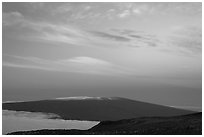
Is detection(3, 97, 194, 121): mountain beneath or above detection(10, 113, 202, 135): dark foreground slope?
above

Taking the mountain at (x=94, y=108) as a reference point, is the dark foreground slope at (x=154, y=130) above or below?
below

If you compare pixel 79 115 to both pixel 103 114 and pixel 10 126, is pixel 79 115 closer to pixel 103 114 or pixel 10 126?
pixel 103 114

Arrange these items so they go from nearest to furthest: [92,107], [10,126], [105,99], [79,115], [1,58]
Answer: [1,58], [10,126], [79,115], [92,107], [105,99]

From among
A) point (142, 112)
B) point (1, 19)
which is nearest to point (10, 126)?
point (1, 19)

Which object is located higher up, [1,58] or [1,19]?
[1,19]

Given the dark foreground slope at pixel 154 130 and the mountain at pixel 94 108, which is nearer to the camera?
the dark foreground slope at pixel 154 130

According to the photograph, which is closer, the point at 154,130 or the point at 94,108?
the point at 154,130

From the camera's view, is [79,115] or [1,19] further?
[79,115]

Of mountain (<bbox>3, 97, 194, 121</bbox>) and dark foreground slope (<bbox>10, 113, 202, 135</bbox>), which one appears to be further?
mountain (<bbox>3, 97, 194, 121</bbox>)
